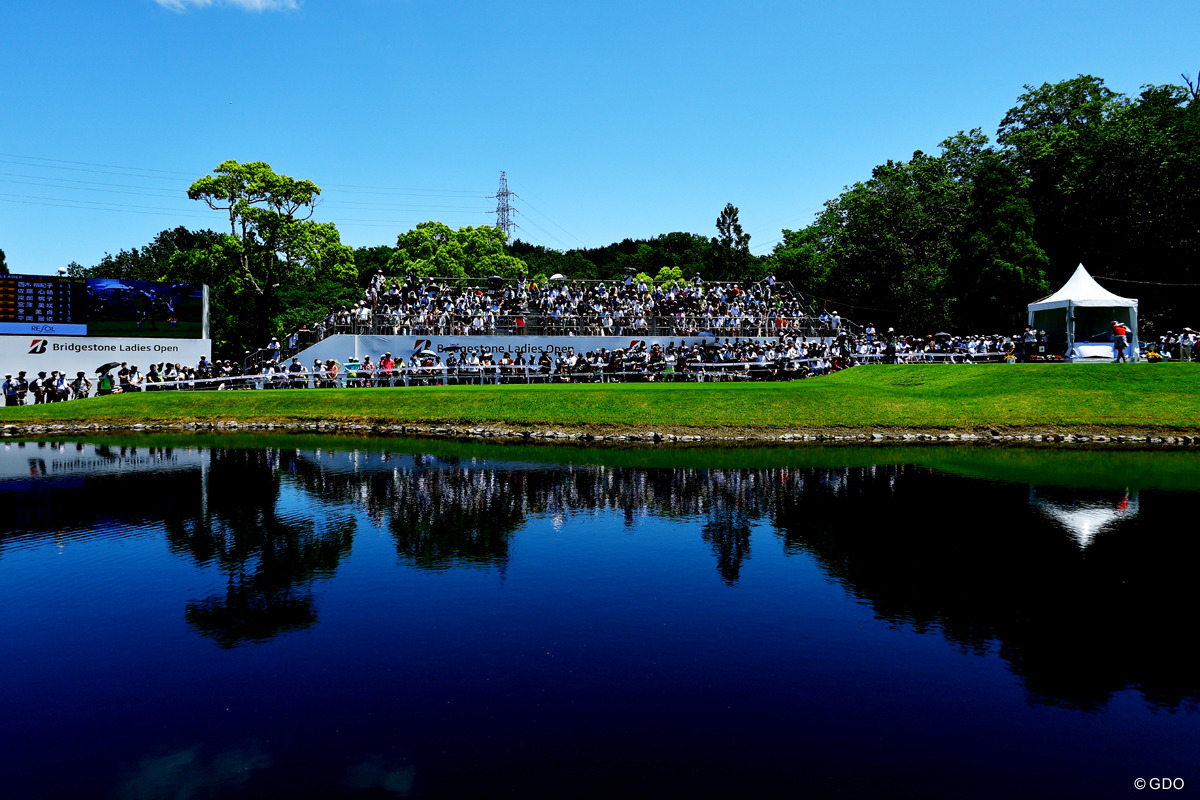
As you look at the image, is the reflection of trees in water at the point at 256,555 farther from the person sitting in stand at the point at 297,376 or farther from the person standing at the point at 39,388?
the person standing at the point at 39,388

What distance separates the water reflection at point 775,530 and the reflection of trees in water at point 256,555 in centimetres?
5

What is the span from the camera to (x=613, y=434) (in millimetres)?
31625

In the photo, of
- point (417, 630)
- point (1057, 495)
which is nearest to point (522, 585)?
point (417, 630)

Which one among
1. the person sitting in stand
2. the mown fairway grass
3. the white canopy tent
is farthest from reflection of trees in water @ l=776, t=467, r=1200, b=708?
the person sitting in stand

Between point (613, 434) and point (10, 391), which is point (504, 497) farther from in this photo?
point (10, 391)

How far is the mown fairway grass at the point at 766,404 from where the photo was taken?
31375mm

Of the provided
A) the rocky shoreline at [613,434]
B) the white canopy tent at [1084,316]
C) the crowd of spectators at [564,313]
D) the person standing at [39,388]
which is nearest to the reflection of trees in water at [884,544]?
the rocky shoreline at [613,434]

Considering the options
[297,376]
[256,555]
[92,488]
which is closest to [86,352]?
[297,376]

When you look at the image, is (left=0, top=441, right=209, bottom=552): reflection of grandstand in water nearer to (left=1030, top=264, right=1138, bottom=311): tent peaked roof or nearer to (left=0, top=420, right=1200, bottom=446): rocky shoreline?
(left=0, top=420, right=1200, bottom=446): rocky shoreline

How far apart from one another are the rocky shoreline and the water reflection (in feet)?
19.6

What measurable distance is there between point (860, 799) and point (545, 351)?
41.0 m

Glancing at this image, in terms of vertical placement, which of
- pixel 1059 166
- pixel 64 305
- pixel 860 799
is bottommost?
pixel 860 799

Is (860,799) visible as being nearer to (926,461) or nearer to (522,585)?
(522,585)

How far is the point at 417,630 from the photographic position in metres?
10.0
